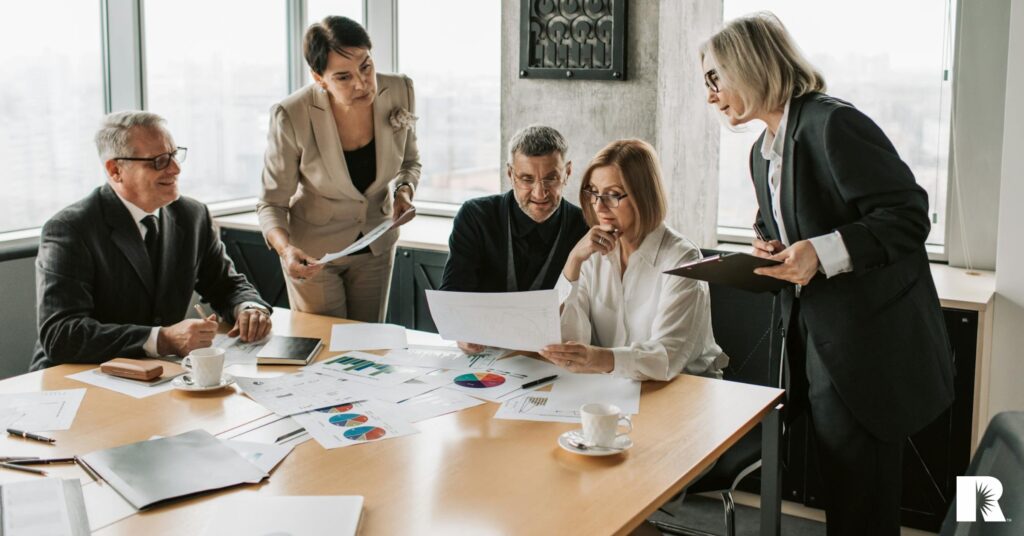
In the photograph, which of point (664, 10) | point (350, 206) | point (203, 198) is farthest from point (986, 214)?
point (203, 198)

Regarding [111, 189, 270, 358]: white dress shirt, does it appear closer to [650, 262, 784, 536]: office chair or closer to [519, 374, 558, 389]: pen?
[519, 374, 558, 389]: pen

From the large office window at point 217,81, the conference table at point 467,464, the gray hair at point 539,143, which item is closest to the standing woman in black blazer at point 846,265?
the conference table at point 467,464

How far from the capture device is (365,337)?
281 centimetres

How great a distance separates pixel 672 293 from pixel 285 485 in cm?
117

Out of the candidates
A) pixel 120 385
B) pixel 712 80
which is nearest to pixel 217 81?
pixel 120 385

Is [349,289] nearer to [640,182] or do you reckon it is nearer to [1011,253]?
[640,182]

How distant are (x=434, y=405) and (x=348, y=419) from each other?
0.21 meters

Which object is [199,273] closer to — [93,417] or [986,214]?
[93,417]

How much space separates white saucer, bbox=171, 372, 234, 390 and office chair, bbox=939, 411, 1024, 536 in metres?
1.63

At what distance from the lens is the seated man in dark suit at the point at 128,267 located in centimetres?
257

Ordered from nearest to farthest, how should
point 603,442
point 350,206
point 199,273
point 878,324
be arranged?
point 603,442 → point 878,324 → point 199,273 → point 350,206

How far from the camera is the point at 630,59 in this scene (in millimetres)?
3713

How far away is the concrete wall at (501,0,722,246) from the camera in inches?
145

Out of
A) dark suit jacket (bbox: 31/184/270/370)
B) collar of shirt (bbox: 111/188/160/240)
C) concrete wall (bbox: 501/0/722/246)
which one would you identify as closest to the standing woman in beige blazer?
dark suit jacket (bbox: 31/184/270/370)
